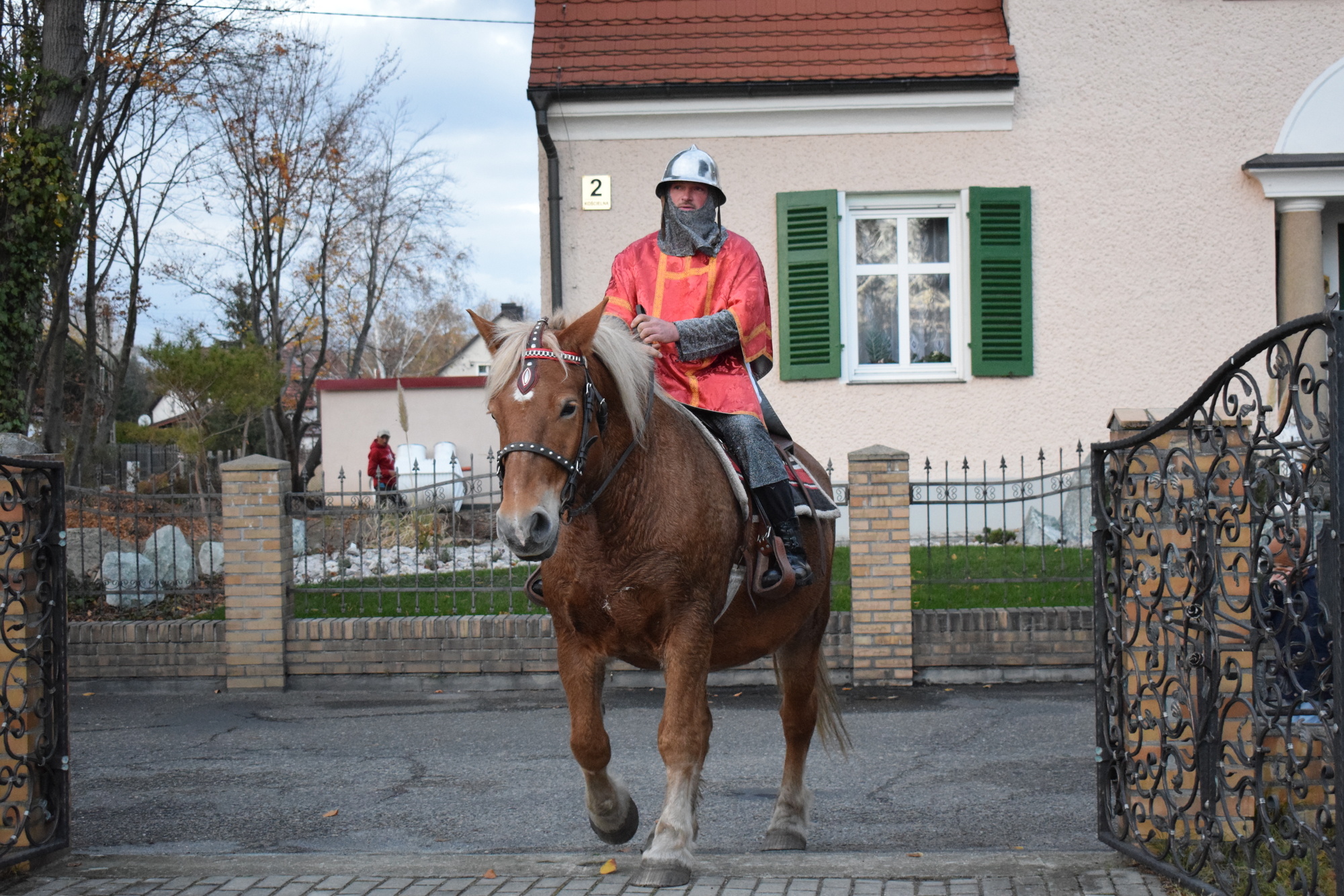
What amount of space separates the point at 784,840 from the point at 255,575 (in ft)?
18.0

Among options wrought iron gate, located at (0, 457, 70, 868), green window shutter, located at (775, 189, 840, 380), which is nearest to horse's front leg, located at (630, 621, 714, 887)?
wrought iron gate, located at (0, 457, 70, 868)

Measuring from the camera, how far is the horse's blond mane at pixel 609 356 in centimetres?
394

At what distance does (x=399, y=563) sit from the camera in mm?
9859

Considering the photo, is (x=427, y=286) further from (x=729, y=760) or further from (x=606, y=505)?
(x=606, y=505)

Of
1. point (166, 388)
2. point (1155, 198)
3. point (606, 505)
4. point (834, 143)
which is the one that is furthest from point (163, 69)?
point (606, 505)

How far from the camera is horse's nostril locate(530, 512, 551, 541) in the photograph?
360cm

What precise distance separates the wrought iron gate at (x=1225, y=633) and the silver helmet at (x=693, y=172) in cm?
183

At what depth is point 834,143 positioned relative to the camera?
13289 millimetres

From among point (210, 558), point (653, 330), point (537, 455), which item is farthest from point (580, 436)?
point (210, 558)

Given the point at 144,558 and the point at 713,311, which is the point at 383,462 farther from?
the point at 713,311

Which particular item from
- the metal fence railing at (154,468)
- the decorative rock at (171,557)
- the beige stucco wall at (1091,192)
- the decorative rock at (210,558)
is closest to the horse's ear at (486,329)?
the decorative rock at (210,558)

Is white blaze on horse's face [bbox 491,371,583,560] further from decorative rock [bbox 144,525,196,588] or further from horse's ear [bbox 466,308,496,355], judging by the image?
decorative rock [bbox 144,525,196,588]

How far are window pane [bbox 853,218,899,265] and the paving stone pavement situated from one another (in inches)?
384

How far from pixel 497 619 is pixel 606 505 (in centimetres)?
527
